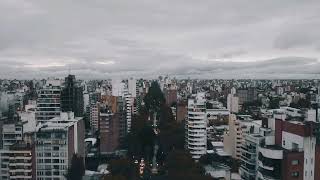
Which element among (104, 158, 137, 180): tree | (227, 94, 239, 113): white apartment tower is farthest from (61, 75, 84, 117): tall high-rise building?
(227, 94, 239, 113): white apartment tower

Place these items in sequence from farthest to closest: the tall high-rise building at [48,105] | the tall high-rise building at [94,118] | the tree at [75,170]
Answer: the tall high-rise building at [94,118] → the tall high-rise building at [48,105] → the tree at [75,170]

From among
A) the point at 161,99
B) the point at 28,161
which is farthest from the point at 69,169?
the point at 161,99

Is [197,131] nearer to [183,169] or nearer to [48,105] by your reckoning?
[183,169]

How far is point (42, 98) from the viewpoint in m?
27.8

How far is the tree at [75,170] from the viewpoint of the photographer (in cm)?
1900

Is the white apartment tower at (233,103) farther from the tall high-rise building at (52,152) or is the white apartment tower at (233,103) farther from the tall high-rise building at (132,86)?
the tall high-rise building at (52,152)

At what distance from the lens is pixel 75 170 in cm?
1922

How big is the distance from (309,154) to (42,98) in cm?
1892

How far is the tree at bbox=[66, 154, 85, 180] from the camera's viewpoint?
19000 mm

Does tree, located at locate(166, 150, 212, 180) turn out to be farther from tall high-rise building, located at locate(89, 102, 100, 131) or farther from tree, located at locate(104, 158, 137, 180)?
tall high-rise building, located at locate(89, 102, 100, 131)

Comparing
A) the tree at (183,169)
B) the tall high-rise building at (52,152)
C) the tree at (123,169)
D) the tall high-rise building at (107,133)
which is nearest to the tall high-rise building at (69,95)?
the tall high-rise building at (107,133)

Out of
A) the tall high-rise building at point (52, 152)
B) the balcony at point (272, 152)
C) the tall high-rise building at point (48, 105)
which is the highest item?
the tall high-rise building at point (48, 105)

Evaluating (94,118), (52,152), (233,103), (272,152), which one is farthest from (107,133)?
(233,103)

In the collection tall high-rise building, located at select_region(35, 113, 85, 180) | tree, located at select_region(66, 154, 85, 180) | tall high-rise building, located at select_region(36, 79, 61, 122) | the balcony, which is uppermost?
tall high-rise building, located at select_region(36, 79, 61, 122)
